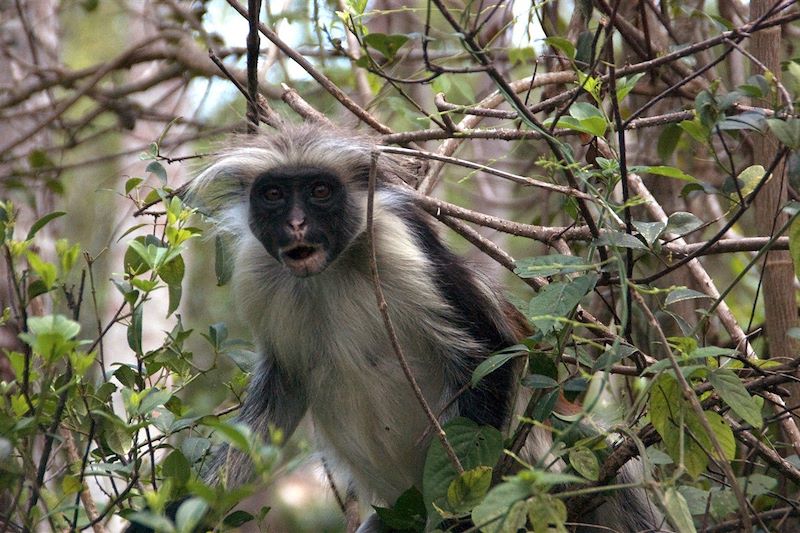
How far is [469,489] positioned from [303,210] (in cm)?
163

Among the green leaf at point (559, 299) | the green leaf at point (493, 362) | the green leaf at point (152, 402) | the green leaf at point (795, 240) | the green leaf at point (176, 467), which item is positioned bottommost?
the green leaf at point (176, 467)

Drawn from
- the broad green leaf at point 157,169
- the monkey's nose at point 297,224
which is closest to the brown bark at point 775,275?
the monkey's nose at point 297,224

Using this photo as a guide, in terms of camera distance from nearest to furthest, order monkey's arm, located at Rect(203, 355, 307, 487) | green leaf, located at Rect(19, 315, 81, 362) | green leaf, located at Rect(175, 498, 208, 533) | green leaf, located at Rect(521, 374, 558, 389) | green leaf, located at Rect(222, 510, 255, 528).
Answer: green leaf, located at Rect(175, 498, 208, 533)
green leaf, located at Rect(19, 315, 81, 362)
green leaf, located at Rect(521, 374, 558, 389)
green leaf, located at Rect(222, 510, 255, 528)
monkey's arm, located at Rect(203, 355, 307, 487)

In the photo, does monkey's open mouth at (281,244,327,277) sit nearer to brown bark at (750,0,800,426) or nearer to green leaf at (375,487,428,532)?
green leaf at (375,487,428,532)

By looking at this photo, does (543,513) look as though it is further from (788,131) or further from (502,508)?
(788,131)

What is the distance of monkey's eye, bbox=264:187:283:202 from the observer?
13.5 feet

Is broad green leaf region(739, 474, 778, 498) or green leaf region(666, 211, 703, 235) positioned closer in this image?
broad green leaf region(739, 474, 778, 498)

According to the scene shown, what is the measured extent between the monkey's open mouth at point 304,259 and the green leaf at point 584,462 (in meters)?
1.42

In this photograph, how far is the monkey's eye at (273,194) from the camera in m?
4.12

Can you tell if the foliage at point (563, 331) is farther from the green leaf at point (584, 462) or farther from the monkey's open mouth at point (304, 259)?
the monkey's open mouth at point (304, 259)

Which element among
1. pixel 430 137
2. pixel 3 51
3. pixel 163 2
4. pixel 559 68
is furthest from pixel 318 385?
pixel 3 51

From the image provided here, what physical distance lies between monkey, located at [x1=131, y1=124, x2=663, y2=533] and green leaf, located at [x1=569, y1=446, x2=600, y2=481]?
1107 millimetres

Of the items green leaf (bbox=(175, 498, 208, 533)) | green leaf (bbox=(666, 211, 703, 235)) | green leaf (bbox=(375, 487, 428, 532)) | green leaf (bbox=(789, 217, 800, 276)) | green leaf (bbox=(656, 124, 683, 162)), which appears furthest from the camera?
green leaf (bbox=(656, 124, 683, 162))

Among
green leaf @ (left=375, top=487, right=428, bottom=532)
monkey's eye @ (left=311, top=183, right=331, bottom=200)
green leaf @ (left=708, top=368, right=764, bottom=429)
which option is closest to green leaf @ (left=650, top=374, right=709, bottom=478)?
green leaf @ (left=708, top=368, right=764, bottom=429)
